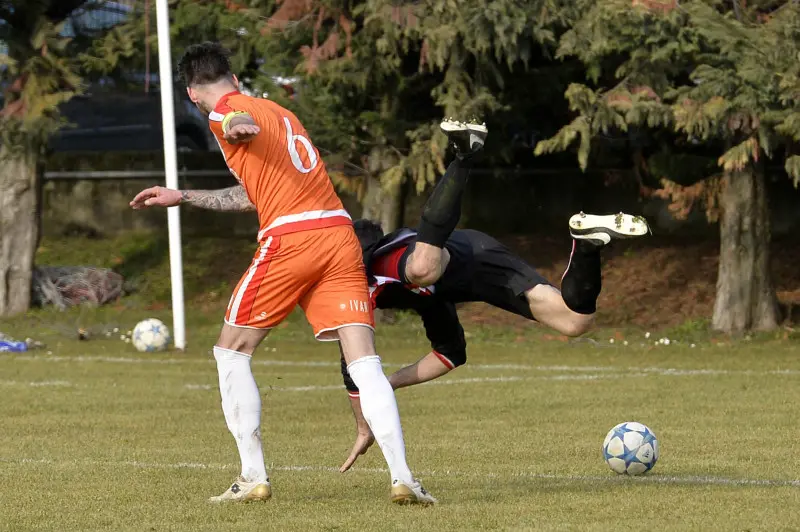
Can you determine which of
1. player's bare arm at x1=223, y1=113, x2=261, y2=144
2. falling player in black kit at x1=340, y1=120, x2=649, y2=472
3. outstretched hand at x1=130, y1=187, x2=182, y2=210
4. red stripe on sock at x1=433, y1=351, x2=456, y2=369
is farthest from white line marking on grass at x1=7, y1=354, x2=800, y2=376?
player's bare arm at x1=223, y1=113, x2=261, y2=144

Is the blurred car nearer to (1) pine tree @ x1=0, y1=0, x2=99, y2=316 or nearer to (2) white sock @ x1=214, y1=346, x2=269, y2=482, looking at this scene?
(1) pine tree @ x1=0, y1=0, x2=99, y2=316

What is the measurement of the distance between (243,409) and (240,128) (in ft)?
5.17

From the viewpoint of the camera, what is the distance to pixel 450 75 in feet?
71.5

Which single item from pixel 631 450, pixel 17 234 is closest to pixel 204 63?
pixel 631 450

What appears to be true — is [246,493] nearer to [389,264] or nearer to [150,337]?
[389,264]

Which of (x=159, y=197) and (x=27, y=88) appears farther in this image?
(x=27, y=88)

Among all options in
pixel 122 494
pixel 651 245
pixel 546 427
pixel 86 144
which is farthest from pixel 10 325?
pixel 122 494

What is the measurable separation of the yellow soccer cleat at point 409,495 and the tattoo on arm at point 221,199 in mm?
1841

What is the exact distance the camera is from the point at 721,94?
62.4 feet

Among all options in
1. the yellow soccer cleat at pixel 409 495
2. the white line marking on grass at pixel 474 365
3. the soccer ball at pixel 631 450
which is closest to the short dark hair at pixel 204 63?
the yellow soccer cleat at pixel 409 495

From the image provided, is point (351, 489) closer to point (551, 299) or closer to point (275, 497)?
point (275, 497)

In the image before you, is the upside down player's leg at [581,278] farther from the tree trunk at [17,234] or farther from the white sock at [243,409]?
the tree trunk at [17,234]

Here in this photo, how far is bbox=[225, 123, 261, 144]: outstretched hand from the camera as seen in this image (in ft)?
23.8

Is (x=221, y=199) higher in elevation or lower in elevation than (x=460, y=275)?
higher
